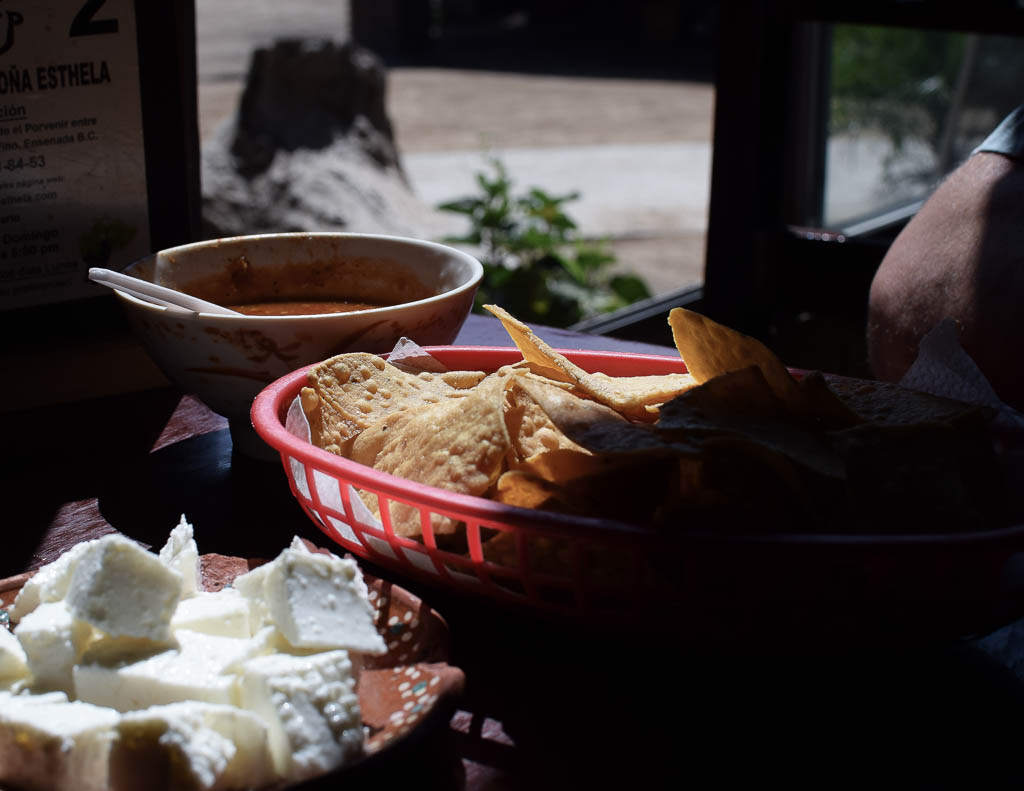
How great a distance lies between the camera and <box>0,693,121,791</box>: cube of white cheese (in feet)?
1.74

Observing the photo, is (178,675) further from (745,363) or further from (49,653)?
(745,363)

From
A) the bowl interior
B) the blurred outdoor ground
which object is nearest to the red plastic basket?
the bowl interior

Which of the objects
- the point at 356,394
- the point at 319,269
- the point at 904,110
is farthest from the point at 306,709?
the point at 904,110

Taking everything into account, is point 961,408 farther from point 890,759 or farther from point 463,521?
point 463,521

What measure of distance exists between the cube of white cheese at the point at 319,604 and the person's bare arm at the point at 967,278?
1.02m

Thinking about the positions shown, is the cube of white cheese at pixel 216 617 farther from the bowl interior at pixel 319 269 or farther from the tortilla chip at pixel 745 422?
the bowl interior at pixel 319 269

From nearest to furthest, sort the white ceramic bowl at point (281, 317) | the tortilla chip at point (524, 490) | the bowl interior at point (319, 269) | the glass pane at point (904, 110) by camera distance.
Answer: the tortilla chip at point (524, 490) → the white ceramic bowl at point (281, 317) → the bowl interior at point (319, 269) → the glass pane at point (904, 110)

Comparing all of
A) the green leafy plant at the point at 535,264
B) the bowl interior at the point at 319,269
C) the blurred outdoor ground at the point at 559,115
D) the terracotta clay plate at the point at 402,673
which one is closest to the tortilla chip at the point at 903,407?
the terracotta clay plate at the point at 402,673

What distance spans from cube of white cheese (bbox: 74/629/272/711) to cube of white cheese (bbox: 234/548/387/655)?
0.04 metres

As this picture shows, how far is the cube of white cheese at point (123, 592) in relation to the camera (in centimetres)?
59

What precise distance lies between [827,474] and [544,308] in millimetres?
2572

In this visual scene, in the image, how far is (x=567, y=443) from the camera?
2.68 feet

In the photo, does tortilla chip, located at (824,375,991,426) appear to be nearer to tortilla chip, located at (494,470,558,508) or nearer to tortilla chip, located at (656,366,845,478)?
tortilla chip, located at (656,366,845,478)

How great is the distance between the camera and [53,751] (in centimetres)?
53
